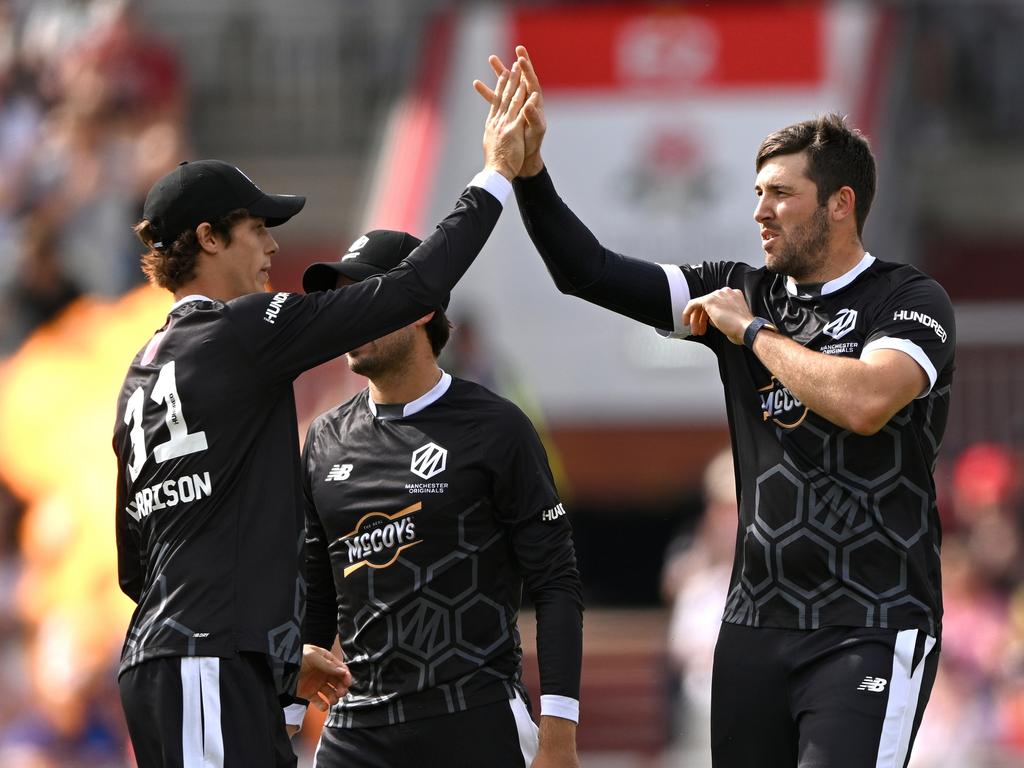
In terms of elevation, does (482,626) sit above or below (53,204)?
below

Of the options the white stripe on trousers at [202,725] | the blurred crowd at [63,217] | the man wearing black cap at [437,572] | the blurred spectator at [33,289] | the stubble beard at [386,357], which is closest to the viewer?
the white stripe on trousers at [202,725]

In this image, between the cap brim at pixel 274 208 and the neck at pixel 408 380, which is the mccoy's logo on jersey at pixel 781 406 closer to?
the neck at pixel 408 380

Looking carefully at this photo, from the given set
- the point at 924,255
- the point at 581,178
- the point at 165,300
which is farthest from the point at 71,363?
the point at 924,255

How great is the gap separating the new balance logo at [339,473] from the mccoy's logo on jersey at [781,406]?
117 centimetres

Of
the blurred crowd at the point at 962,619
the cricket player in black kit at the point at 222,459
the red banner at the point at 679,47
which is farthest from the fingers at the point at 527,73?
the red banner at the point at 679,47

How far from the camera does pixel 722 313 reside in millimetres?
4930

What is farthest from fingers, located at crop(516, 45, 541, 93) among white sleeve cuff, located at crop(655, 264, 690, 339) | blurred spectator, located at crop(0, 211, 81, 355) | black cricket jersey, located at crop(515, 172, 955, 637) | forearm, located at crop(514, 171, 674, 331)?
blurred spectator, located at crop(0, 211, 81, 355)

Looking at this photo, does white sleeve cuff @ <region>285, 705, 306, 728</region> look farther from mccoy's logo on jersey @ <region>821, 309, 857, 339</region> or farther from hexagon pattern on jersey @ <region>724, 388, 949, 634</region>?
mccoy's logo on jersey @ <region>821, 309, 857, 339</region>

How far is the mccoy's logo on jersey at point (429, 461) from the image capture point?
5195mm

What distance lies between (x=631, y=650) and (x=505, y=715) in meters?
7.24

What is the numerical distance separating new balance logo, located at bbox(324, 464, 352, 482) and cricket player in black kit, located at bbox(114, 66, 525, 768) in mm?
500

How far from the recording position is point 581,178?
1474cm

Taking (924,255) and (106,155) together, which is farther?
(924,255)

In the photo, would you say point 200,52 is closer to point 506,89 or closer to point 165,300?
point 165,300
